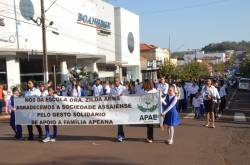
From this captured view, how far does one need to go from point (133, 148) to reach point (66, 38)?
28834 mm

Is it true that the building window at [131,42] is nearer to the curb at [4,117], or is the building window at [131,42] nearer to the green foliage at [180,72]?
the green foliage at [180,72]

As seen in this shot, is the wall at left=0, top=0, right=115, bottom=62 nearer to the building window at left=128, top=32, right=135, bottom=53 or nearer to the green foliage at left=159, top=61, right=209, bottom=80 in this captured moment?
the building window at left=128, top=32, right=135, bottom=53

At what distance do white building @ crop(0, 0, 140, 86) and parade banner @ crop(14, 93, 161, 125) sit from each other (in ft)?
50.7

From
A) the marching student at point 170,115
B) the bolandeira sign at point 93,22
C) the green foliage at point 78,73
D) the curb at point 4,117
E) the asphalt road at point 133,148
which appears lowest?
the curb at point 4,117

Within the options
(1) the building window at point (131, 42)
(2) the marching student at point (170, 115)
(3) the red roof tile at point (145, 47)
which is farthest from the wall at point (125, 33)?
(2) the marching student at point (170, 115)

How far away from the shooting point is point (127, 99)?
1277 cm

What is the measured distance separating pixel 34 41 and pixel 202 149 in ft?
79.8

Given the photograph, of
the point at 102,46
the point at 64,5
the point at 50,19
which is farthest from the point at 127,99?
the point at 102,46

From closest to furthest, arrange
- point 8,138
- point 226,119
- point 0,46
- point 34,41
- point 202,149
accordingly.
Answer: point 202,149 → point 8,138 → point 226,119 → point 0,46 → point 34,41

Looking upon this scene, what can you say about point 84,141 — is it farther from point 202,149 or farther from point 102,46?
point 102,46

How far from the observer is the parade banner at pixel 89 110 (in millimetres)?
12609

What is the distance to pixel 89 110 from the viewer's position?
42.0 ft

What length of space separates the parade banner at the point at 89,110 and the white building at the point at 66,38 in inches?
609

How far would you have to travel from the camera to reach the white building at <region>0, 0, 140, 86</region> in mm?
30422
